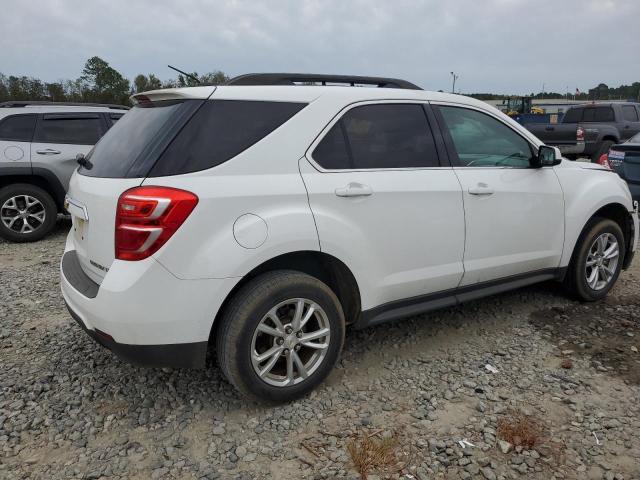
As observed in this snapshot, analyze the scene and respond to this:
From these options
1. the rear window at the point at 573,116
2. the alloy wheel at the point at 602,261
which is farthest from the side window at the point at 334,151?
the rear window at the point at 573,116

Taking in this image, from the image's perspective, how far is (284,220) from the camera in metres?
2.59

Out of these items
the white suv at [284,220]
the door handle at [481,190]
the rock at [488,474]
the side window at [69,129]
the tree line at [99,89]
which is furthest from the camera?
the tree line at [99,89]

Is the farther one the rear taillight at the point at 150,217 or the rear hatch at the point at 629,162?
the rear hatch at the point at 629,162

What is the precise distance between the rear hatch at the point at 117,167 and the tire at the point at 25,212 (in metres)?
4.31

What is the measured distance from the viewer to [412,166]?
3.16 m

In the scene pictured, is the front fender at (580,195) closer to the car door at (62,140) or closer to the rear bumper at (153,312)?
the rear bumper at (153,312)

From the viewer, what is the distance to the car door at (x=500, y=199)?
3.39 metres

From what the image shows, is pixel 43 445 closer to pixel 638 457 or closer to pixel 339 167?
pixel 339 167

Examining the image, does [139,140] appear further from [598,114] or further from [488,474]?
[598,114]

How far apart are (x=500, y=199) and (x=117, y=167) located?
8.01ft

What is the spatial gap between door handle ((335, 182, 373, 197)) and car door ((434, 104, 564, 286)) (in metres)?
0.79

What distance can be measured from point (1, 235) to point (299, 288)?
5643 mm

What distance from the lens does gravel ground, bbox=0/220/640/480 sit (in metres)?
2.39

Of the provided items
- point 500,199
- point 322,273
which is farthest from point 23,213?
point 500,199
